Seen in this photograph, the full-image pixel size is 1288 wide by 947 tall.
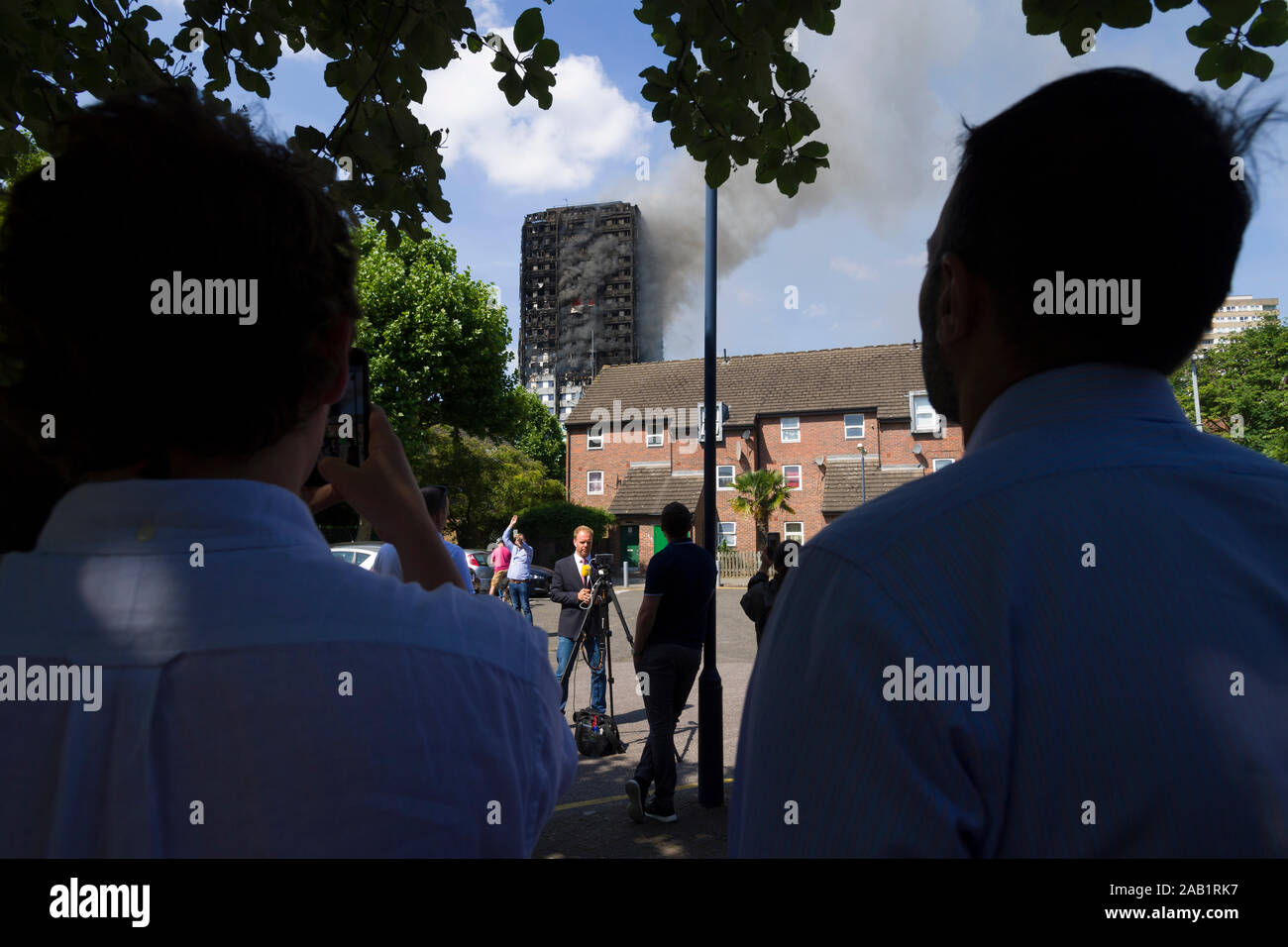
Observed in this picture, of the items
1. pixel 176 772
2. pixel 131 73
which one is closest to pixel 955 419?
pixel 176 772

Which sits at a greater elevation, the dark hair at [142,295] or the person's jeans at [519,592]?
the dark hair at [142,295]

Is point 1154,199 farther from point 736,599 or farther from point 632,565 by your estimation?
point 632,565

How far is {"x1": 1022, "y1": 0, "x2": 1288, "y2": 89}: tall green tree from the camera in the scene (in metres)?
2.79

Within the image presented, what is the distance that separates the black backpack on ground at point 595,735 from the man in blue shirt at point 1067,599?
6.96 metres

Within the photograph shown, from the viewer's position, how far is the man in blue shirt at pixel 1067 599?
2.85 feet

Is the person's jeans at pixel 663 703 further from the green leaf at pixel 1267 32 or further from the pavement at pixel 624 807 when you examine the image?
the green leaf at pixel 1267 32

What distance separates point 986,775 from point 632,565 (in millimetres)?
41502

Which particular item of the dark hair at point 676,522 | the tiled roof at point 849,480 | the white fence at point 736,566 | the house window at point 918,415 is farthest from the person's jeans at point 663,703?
the house window at point 918,415

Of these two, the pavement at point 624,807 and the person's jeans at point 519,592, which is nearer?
the pavement at point 624,807

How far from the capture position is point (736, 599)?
93.1ft

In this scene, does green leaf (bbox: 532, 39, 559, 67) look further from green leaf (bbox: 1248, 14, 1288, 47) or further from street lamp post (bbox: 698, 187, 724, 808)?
street lamp post (bbox: 698, 187, 724, 808)

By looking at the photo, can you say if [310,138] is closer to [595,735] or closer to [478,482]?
[595,735]

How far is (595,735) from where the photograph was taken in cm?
771

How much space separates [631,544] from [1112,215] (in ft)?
134
